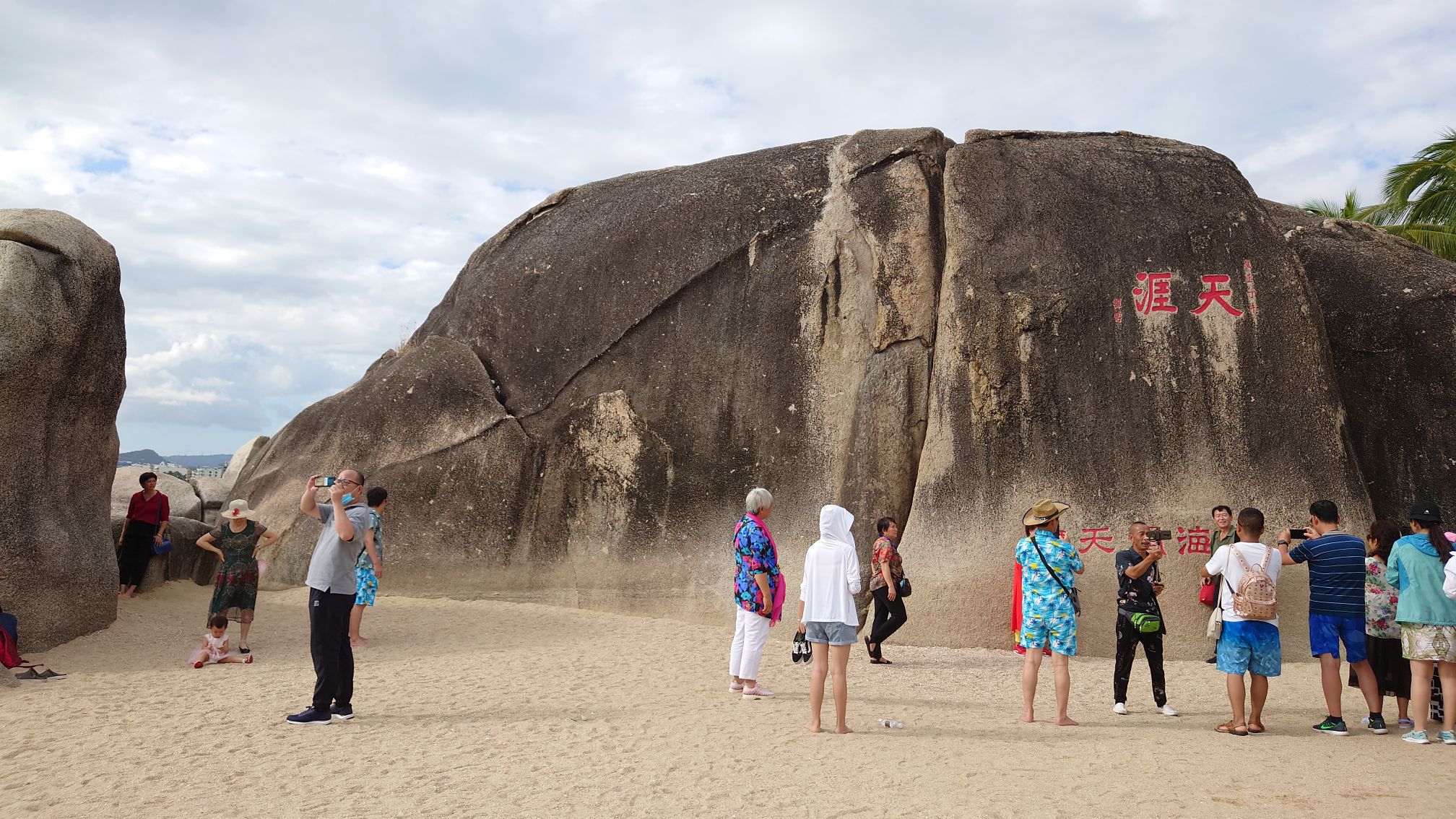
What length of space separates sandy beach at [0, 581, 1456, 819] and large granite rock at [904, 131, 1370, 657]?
1058 millimetres

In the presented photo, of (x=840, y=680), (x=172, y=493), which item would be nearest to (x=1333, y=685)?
(x=840, y=680)

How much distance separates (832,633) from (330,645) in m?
3.05

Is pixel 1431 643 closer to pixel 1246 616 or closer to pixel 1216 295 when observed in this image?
pixel 1246 616

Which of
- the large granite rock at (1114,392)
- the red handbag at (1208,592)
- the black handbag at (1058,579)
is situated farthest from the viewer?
the large granite rock at (1114,392)

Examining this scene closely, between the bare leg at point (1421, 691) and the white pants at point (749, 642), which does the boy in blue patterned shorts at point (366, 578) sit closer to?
the white pants at point (749, 642)

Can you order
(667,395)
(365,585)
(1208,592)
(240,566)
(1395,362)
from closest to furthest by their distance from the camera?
(240,566), (1208,592), (365,585), (1395,362), (667,395)

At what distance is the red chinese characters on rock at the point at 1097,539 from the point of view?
362 inches

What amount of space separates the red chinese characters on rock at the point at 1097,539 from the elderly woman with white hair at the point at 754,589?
361cm

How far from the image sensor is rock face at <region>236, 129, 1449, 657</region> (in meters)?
9.34

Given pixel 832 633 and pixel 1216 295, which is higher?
pixel 1216 295

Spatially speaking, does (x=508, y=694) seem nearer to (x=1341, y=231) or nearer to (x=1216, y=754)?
(x=1216, y=754)

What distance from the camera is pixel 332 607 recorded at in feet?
20.0

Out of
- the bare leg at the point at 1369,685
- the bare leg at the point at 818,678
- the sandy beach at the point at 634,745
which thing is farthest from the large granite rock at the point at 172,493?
the bare leg at the point at 1369,685

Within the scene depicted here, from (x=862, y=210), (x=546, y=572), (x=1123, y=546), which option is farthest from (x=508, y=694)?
(x=862, y=210)
